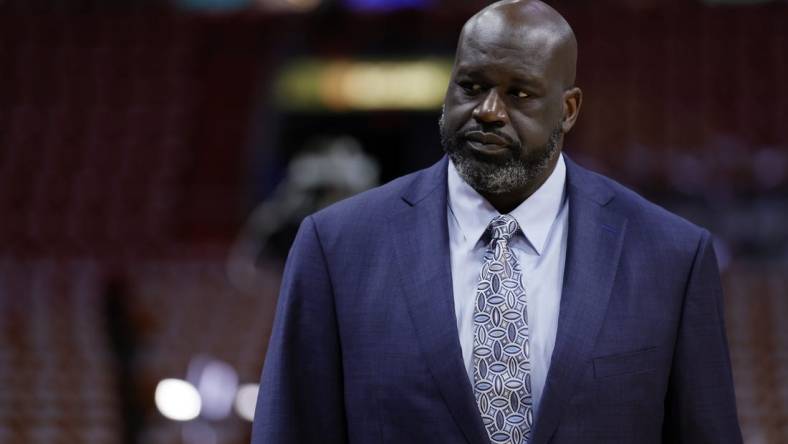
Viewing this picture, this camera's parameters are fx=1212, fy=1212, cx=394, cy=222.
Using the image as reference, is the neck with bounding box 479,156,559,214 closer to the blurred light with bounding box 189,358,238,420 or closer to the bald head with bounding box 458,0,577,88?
the bald head with bounding box 458,0,577,88

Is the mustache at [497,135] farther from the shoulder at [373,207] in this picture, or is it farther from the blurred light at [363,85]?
the blurred light at [363,85]

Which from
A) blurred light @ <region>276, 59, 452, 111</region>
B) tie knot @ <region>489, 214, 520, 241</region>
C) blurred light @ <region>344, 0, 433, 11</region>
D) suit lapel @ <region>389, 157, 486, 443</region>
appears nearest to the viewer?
suit lapel @ <region>389, 157, 486, 443</region>

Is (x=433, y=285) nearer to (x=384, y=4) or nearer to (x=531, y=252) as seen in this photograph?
(x=531, y=252)

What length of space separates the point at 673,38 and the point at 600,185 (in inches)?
286

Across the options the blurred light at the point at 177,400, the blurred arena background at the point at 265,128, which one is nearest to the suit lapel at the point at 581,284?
the blurred light at the point at 177,400

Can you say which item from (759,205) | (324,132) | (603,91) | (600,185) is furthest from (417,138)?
(600,185)

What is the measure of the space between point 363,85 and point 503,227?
733cm

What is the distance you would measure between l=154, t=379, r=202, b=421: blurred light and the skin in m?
2.90

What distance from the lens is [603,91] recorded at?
8.49 metres

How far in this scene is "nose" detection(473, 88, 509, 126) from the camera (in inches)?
62.4

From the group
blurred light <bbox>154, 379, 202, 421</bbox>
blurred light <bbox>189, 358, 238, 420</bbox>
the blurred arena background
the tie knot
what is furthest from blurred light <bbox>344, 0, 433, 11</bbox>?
the tie knot

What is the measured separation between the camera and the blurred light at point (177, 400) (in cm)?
434

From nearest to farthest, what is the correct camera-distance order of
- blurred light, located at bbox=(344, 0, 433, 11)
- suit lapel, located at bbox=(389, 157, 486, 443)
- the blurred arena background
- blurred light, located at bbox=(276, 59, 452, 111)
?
suit lapel, located at bbox=(389, 157, 486, 443), the blurred arena background, blurred light, located at bbox=(276, 59, 452, 111), blurred light, located at bbox=(344, 0, 433, 11)

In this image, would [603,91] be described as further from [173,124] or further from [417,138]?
[173,124]
